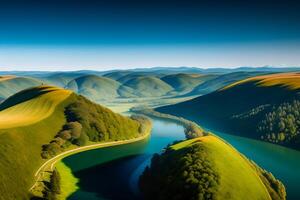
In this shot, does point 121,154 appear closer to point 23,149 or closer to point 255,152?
point 23,149

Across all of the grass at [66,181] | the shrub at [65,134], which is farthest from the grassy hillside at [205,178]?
the shrub at [65,134]

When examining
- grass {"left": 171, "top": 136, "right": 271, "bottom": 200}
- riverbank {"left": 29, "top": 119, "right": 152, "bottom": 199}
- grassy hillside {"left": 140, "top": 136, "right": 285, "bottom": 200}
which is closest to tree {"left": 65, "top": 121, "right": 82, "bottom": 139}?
riverbank {"left": 29, "top": 119, "right": 152, "bottom": 199}

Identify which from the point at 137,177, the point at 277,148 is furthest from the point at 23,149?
the point at 277,148

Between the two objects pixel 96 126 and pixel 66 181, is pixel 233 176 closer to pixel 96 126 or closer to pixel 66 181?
pixel 66 181

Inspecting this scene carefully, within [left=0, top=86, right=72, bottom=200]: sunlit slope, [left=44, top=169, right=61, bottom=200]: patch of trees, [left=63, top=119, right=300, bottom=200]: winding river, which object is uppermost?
[left=0, top=86, right=72, bottom=200]: sunlit slope

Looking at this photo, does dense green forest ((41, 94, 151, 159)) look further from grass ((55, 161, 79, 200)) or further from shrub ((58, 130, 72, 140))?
grass ((55, 161, 79, 200))

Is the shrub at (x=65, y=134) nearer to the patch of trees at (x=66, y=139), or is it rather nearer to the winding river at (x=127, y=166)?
the patch of trees at (x=66, y=139)
